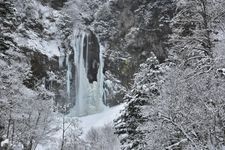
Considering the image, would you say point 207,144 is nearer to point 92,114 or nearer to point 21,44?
point 92,114

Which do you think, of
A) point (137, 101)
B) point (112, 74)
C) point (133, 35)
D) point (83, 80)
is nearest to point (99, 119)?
point (83, 80)

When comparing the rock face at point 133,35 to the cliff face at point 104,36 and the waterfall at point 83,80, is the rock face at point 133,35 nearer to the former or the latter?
the cliff face at point 104,36

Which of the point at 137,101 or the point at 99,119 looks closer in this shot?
the point at 137,101

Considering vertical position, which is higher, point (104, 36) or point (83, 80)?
point (104, 36)

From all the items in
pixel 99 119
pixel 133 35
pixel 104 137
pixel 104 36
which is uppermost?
pixel 104 36

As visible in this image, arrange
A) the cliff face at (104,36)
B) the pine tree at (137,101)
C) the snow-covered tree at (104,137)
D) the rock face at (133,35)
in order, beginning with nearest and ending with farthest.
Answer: the pine tree at (137,101) < the snow-covered tree at (104,137) < the cliff face at (104,36) < the rock face at (133,35)

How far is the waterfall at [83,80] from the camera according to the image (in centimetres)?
5503

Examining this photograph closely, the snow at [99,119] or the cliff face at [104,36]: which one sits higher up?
the cliff face at [104,36]

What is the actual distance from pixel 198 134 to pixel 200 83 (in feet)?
6.18

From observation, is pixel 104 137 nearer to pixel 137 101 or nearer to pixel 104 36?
pixel 104 36

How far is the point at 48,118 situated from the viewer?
102ft

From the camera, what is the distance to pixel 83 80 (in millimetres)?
57531

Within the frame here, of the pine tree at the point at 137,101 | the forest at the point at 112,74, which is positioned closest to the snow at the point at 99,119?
the forest at the point at 112,74

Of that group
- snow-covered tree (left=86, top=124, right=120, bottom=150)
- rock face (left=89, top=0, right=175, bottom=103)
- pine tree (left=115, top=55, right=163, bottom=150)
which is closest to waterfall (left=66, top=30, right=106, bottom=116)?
rock face (left=89, top=0, right=175, bottom=103)
